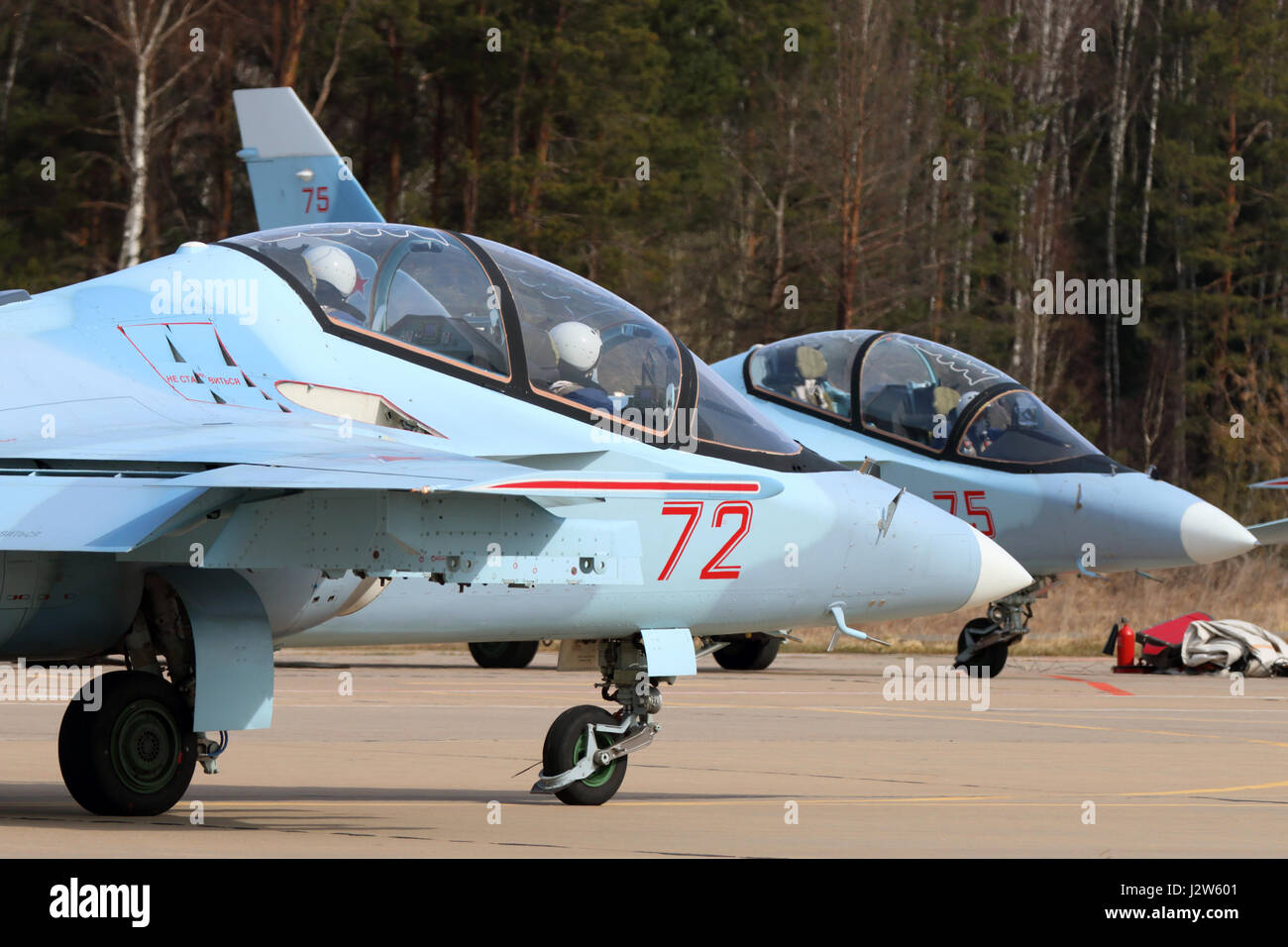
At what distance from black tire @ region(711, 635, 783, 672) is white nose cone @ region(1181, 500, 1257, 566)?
502 centimetres

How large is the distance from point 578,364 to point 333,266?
1400mm

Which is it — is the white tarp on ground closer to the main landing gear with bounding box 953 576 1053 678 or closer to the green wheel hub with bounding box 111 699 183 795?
the main landing gear with bounding box 953 576 1053 678

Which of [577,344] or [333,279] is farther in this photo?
[577,344]

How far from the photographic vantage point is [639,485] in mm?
7500

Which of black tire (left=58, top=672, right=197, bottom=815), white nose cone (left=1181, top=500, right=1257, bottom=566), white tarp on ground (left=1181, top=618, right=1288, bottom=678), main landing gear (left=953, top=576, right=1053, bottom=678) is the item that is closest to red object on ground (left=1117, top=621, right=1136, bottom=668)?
white tarp on ground (left=1181, top=618, right=1288, bottom=678)

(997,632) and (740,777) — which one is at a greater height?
(997,632)

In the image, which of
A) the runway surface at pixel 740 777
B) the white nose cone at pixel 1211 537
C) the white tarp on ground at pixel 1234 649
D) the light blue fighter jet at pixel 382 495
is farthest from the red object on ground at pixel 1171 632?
the light blue fighter jet at pixel 382 495

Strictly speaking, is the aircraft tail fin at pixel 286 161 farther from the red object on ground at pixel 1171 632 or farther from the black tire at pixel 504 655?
the red object on ground at pixel 1171 632

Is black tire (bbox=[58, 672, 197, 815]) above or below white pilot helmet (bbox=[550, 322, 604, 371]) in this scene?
below

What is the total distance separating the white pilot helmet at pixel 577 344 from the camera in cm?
1002

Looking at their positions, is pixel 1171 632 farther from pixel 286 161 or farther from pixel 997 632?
pixel 286 161

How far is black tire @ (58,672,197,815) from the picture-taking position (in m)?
9.29

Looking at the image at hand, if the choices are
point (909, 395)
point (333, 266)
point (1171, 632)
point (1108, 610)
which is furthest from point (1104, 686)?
point (333, 266)
